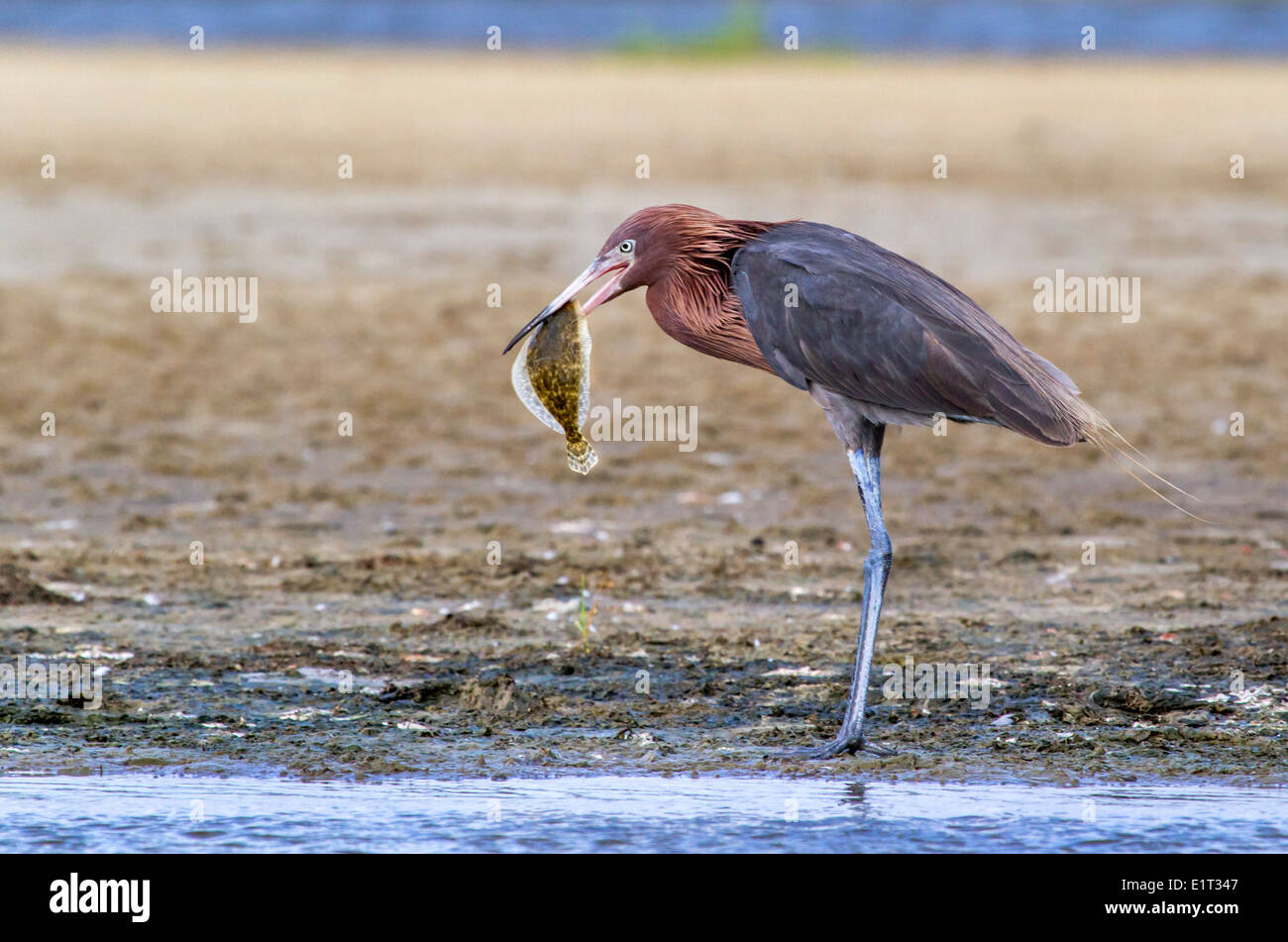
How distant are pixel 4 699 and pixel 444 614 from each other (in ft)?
5.63

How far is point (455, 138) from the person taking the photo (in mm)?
22344

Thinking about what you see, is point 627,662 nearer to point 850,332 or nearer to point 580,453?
point 580,453

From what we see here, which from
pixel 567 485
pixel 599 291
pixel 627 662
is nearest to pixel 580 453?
pixel 599 291

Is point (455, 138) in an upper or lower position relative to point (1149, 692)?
upper

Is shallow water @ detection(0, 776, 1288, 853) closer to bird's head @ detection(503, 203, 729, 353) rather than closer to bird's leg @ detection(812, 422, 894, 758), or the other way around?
bird's leg @ detection(812, 422, 894, 758)

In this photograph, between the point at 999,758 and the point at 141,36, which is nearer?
the point at 999,758

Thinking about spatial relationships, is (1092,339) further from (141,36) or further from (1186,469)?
(141,36)

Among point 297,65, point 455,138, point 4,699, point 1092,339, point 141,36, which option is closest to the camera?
point 4,699

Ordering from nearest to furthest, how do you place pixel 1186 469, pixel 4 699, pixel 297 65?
pixel 4 699
pixel 1186 469
pixel 297 65

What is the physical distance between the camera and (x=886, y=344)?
235 inches

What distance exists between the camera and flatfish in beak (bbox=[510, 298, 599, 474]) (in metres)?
6.34

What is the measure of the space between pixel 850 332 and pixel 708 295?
19.1 inches

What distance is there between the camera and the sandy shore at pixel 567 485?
6.46 meters
